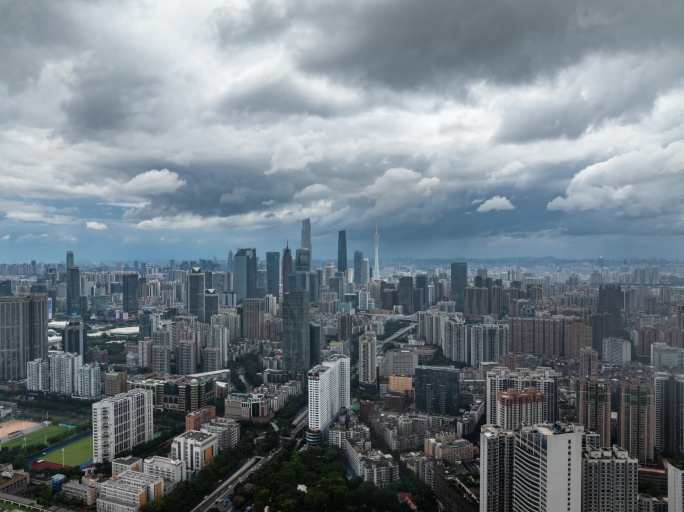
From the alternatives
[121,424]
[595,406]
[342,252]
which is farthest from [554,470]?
[342,252]

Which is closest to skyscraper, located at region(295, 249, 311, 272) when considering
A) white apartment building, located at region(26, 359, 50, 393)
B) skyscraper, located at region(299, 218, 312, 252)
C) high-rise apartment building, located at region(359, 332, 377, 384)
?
skyscraper, located at region(299, 218, 312, 252)

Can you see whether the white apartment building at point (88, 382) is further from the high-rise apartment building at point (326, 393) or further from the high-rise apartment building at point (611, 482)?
the high-rise apartment building at point (611, 482)

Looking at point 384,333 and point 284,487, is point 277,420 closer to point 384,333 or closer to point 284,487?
point 284,487

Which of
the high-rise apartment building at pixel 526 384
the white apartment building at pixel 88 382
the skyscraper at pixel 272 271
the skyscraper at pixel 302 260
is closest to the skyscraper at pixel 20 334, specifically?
the white apartment building at pixel 88 382

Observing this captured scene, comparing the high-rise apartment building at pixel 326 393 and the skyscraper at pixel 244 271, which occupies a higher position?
the skyscraper at pixel 244 271

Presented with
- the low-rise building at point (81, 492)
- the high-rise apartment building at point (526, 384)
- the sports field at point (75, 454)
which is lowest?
the sports field at point (75, 454)

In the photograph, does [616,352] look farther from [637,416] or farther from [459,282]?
[459,282]
